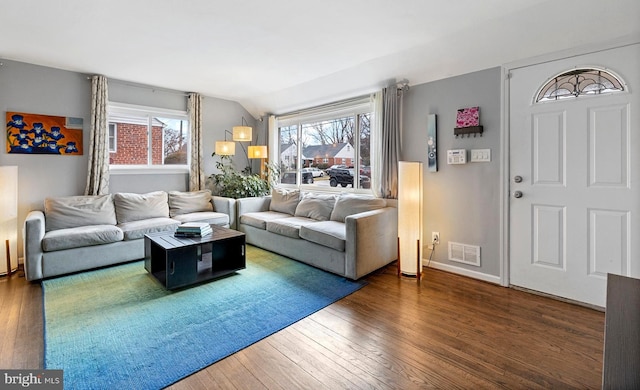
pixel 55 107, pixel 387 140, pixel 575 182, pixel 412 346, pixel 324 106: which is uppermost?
pixel 324 106

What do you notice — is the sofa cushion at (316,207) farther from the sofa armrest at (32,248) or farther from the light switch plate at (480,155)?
the sofa armrest at (32,248)

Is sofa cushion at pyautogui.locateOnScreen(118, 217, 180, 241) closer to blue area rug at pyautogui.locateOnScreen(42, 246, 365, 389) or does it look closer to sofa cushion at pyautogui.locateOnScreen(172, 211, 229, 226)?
sofa cushion at pyautogui.locateOnScreen(172, 211, 229, 226)

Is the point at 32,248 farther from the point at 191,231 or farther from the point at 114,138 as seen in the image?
the point at 114,138

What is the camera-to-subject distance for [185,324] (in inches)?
86.2

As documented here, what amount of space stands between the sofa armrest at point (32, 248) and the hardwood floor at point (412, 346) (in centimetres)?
25

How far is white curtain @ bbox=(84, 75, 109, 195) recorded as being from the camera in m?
3.93

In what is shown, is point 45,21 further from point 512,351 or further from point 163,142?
point 512,351

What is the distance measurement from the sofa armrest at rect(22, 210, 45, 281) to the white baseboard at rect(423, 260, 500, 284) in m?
4.05

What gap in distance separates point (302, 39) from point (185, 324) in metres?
2.70

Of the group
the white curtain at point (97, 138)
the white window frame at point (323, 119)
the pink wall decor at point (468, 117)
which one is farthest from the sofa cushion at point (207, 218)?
the pink wall decor at point (468, 117)

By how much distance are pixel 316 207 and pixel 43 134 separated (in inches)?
137

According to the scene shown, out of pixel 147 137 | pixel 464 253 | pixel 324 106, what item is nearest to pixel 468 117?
pixel 464 253

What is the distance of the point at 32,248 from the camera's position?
2.90 m

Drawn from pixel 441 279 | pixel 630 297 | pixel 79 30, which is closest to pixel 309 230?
pixel 441 279
